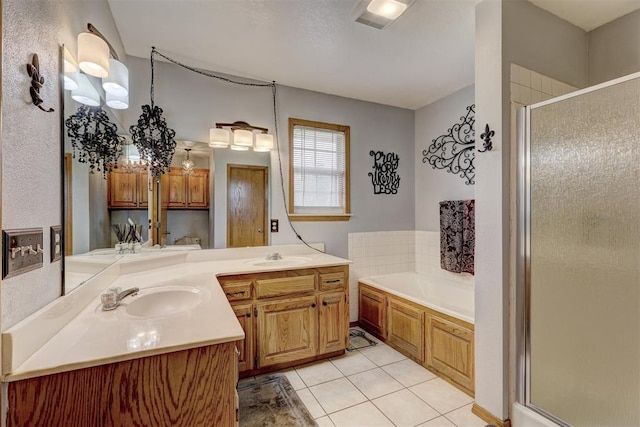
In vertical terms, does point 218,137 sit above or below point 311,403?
above

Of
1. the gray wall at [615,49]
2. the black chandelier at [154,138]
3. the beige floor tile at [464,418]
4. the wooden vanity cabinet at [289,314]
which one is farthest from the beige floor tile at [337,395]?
the gray wall at [615,49]

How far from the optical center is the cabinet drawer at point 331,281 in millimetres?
2520

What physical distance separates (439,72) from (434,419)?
2739 millimetres

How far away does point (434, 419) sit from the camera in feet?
6.03

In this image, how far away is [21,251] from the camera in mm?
883

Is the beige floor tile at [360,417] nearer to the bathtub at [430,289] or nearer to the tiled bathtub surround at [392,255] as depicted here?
the bathtub at [430,289]

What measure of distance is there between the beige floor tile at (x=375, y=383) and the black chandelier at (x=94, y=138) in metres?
2.17

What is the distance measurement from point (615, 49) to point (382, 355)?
2870 millimetres

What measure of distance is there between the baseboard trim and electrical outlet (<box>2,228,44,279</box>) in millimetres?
2358

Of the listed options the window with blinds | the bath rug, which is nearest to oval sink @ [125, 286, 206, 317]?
the bath rug

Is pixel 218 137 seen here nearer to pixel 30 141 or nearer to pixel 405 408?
pixel 30 141

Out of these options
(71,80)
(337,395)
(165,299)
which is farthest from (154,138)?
(337,395)

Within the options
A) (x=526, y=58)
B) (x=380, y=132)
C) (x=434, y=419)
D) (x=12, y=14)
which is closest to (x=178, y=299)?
(x=12, y=14)

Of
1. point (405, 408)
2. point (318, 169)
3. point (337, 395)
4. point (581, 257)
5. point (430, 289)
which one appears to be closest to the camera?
point (581, 257)
